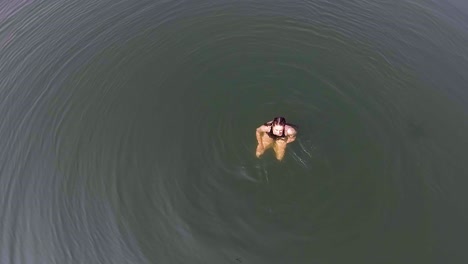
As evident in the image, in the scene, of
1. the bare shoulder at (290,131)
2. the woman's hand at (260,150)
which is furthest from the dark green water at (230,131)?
the bare shoulder at (290,131)

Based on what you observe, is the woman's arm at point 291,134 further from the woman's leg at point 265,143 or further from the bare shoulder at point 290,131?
the woman's leg at point 265,143

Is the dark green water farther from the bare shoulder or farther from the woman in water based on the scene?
the bare shoulder

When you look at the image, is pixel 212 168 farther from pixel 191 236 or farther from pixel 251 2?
pixel 251 2

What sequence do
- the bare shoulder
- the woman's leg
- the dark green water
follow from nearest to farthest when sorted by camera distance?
the dark green water < the bare shoulder < the woman's leg

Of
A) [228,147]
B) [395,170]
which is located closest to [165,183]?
[228,147]

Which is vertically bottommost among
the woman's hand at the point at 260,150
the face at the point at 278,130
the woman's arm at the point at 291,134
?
the woman's hand at the point at 260,150

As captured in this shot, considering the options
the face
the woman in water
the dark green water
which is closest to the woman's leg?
the woman in water
